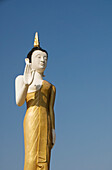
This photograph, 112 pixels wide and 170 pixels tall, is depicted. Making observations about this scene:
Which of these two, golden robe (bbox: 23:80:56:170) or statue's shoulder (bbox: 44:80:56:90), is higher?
statue's shoulder (bbox: 44:80:56:90)

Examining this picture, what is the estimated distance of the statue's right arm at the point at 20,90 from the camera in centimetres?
681

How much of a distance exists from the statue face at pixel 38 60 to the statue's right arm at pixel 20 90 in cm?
44

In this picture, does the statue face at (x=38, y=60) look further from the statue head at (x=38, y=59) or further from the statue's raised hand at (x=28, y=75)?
the statue's raised hand at (x=28, y=75)

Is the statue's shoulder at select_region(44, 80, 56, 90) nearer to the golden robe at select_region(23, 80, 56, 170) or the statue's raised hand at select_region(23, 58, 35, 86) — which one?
the golden robe at select_region(23, 80, 56, 170)

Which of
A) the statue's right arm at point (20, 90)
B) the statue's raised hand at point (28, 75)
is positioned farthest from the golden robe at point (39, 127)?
the statue's raised hand at point (28, 75)

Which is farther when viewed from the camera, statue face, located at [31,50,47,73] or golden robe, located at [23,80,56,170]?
statue face, located at [31,50,47,73]

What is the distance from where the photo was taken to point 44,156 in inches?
260

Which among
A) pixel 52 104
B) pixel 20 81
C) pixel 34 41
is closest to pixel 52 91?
pixel 52 104

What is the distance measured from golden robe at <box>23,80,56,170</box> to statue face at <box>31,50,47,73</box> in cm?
34

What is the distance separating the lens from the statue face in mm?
7160

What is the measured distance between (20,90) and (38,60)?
32.8 inches

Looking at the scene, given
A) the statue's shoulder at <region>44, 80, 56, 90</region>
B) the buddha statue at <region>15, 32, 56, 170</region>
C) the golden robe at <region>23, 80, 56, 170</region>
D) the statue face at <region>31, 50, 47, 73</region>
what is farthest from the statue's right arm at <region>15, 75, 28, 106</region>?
the statue's shoulder at <region>44, 80, 56, 90</region>

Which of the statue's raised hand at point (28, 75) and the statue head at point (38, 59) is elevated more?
the statue head at point (38, 59)

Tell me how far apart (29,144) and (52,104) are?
3.52 feet
